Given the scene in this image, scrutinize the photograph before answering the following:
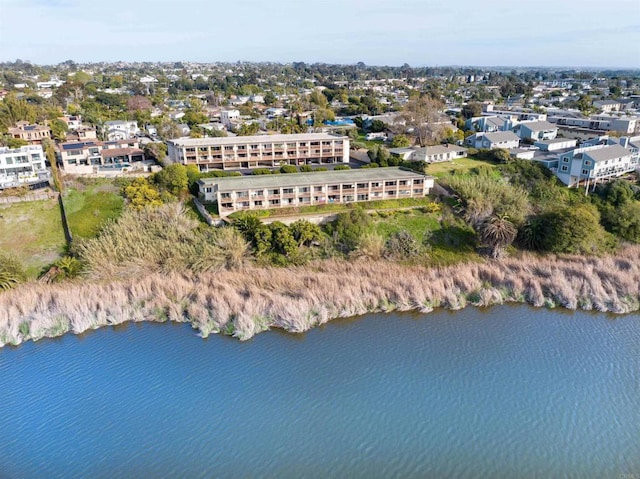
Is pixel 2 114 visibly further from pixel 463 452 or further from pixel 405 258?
pixel 463 452

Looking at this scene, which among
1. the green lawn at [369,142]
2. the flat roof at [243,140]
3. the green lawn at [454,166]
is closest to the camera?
the green lawn at [454,166]

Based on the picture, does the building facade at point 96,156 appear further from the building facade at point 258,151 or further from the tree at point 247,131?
the tree at point 247,131

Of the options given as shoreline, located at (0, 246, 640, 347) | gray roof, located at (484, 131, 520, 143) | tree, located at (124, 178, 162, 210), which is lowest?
shoreline, located at (0, 246, 640, 347)

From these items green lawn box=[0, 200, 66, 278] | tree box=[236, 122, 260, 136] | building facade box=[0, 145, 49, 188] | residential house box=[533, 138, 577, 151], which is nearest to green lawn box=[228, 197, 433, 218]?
green lawn box=[0, 200, 66, 278]

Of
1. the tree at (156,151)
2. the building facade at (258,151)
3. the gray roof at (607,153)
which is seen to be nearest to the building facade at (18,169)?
the tree at (156,151)

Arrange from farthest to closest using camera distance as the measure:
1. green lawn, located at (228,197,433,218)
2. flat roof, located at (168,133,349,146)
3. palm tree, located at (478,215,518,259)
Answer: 1. flat roof, located at (168,133,349,146)
2. green lawn, located at (228,197,433,218)
3. palm tree, located at (478,215,518,259)

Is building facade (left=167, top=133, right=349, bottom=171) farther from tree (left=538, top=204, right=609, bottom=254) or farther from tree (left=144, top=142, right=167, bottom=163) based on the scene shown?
tree (left=538, top=204, right=609, bottom=254)

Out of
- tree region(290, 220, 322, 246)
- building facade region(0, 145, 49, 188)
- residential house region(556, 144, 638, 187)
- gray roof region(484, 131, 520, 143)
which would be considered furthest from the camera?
gray roof region(484, 131, 520, 143)

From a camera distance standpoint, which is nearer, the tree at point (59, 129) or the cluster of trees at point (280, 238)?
the cluster of trees at point (280, 238)
